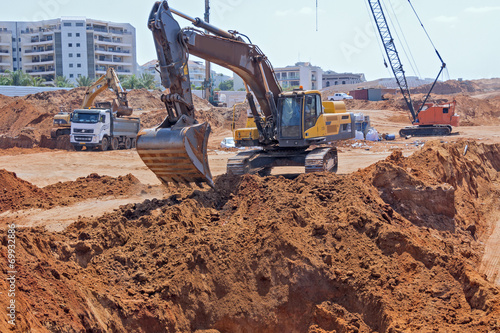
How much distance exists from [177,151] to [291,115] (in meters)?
4.43

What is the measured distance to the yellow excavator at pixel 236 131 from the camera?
9750 mm

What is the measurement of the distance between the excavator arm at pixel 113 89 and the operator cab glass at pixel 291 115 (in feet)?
52.1

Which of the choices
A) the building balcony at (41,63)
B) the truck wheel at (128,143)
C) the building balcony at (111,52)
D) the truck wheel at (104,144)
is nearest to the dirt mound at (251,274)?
the truck wheel at (104,144)

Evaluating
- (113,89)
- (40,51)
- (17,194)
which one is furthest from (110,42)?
(17,194)

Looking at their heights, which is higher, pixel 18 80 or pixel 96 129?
pixel 18 80

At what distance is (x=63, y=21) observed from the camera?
8588 cm

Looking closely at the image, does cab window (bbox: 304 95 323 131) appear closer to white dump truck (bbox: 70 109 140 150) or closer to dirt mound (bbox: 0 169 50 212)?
dirt mound (bbox: 0 169 50 212)

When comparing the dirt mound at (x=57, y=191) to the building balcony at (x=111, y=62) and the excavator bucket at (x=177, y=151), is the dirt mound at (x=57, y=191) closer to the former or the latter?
the excavator bucket at (x=177, y=151)

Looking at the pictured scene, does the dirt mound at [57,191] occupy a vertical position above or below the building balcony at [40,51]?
below

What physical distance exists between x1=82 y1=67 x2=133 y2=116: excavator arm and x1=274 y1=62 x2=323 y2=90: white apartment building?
209ft

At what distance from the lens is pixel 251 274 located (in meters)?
7.45

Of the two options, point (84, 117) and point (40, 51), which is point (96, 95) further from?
point (40, 51)

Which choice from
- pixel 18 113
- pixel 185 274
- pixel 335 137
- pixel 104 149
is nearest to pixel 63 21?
pixel 18 113

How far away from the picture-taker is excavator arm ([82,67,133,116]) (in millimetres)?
26797
